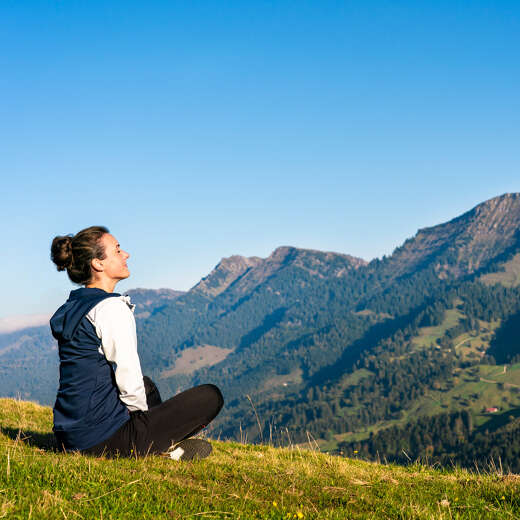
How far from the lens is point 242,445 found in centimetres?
1355

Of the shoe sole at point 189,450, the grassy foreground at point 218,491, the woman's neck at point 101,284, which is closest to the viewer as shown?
the grassy foreground at point 218,491

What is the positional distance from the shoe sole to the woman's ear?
3373mm

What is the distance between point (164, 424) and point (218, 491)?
5.64 feet

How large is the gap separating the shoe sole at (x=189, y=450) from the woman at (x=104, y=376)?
0.18 ft

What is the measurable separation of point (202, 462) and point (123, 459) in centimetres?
151

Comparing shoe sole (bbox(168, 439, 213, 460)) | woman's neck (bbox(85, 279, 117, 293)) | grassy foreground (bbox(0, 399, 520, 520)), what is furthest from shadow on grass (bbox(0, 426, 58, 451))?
woman's neck (bbox(85, 279, 117, 293))

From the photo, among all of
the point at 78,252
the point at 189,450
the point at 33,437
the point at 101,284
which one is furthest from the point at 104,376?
the point at 33,437

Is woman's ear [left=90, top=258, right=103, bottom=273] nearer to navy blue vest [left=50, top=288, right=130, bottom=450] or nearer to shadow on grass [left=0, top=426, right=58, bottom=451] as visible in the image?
navy blue vest [left=50, top=288, right=130, bottom=450]

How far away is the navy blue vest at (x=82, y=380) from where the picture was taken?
22.5 feet

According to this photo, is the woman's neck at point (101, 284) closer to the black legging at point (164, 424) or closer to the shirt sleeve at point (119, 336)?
the shirt sleeve at point (119, 336)

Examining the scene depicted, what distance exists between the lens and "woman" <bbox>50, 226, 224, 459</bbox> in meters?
6.86

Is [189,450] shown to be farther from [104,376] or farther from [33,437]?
[33,437]

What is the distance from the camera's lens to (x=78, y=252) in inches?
290

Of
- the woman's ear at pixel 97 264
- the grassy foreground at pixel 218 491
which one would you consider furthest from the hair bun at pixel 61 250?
the grassy foreground at pixel 218 491
